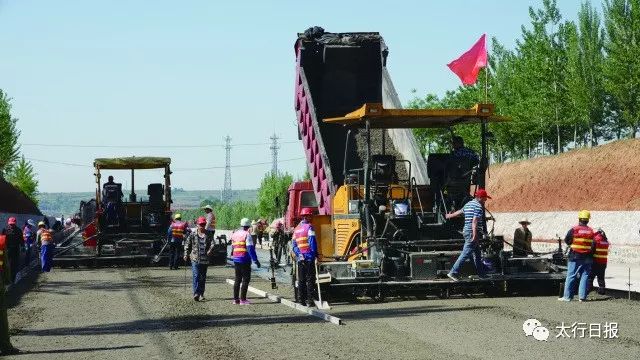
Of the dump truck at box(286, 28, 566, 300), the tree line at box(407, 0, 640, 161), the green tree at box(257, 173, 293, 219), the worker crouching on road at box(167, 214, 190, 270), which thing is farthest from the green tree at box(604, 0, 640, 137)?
the green tree at box(257, 173, 293, 219)

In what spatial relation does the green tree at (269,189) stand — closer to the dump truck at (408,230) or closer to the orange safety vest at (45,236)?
the orange safety vest at (45,236)

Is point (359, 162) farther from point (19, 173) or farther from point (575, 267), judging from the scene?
point (19, 173)

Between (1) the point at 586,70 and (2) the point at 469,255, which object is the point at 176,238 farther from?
(1) the point at 586,70

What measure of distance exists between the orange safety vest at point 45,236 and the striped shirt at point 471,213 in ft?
50.4

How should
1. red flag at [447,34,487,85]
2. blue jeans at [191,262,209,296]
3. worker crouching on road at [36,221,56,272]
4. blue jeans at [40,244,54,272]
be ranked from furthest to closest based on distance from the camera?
blue jeans at [40,244,54,272]
worker crouching on road at [36,221,56,272]
red flag at [447,34,487,85]
blue jeans at [191,262,209,296]

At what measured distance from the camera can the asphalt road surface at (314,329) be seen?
1206 cm

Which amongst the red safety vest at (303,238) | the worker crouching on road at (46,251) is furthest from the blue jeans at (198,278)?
the worker crouching on road at (46,251)

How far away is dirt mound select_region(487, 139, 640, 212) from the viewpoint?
49.6 m

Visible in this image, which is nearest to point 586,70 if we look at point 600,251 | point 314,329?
point 600,251

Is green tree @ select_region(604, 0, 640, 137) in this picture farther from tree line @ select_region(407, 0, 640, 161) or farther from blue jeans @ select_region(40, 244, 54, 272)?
blue jeans @ select_region(40, 244, 54, 272)

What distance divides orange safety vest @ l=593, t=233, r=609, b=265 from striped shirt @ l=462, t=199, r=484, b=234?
210cm

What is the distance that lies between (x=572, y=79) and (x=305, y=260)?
36.5 m

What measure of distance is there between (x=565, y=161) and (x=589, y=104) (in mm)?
6302

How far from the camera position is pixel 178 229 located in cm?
3123
